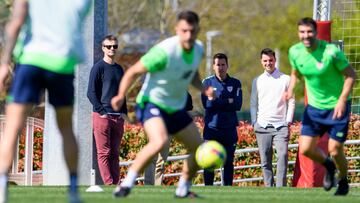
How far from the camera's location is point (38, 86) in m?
10.6

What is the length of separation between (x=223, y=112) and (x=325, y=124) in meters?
3.52

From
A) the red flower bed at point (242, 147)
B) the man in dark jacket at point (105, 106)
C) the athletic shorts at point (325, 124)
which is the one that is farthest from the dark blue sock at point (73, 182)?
the red flower bed at point (242, 147)

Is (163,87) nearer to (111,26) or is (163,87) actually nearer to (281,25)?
(111,26)

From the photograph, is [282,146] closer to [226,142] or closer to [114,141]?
[226,142]

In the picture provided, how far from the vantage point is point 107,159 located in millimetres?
17172

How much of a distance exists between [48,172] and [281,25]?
3631 centimetres

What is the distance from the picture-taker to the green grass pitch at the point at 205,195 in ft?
40.8

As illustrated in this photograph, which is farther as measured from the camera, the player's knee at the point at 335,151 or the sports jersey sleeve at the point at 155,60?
the player's knee at the point at 335,151

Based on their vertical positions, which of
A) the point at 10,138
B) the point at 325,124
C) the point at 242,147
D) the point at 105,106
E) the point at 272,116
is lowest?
the point at 242,147

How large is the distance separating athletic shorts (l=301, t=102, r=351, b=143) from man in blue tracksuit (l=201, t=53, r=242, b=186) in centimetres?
329

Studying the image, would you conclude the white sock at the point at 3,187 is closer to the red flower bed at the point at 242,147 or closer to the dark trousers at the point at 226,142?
the dark trousers at the point at 226,142

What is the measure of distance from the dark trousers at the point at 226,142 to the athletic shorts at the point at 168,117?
4.78 m

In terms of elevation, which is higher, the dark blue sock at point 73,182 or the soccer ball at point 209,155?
the soccer ball at point 209,155

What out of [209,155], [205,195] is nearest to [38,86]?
[209,155]
